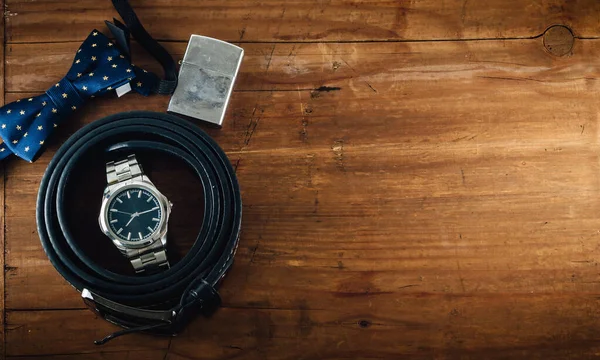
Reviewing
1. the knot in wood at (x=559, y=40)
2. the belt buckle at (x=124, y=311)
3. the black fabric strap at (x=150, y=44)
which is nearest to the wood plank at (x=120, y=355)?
the belt buckle at (x=124, y=311)

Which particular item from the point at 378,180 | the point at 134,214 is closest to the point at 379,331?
the point at 378,180

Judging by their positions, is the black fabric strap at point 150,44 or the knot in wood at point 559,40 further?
the knot in wood at point 559,40

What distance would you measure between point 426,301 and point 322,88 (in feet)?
1.65

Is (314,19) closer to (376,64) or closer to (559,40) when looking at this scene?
(376,64)

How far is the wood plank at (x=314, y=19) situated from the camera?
1388 millimetres

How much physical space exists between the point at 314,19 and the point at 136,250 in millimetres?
620

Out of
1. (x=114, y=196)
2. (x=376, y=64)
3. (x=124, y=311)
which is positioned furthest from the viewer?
(x=376, y=64)

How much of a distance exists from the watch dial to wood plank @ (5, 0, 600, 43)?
0.36 meters

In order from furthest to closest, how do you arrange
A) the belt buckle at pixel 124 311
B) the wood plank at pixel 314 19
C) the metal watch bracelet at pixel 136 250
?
the wood plank at pixel 314 19 → the metal watch bracelet at pixel 136 250 → the belt buckle at pixel 124 311

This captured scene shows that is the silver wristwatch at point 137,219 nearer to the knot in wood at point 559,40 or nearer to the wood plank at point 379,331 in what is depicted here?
the wood plank at point 379,331

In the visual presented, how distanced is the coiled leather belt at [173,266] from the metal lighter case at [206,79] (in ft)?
0.27

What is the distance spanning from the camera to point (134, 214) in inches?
50.0

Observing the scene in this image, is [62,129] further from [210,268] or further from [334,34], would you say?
[334,34]

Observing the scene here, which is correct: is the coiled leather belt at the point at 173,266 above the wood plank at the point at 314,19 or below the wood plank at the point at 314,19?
below
